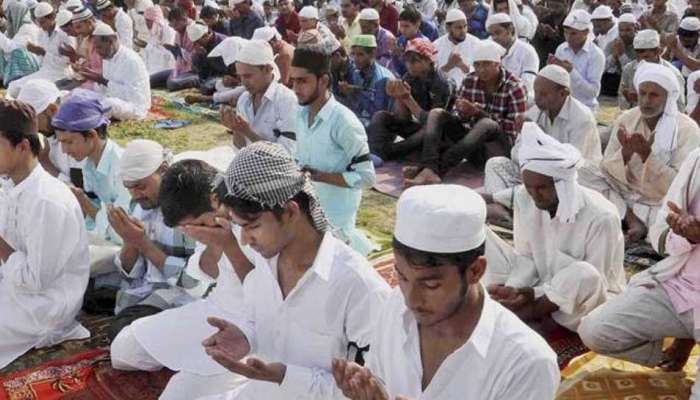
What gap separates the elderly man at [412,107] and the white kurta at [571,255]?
2.78 meters

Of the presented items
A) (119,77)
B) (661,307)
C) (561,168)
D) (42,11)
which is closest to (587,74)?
(119,77)

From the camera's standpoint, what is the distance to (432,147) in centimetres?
612

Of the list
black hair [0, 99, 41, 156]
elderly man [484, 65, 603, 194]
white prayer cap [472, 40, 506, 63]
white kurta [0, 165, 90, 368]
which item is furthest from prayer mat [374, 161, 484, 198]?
black hair [0, 99, 41, 156]

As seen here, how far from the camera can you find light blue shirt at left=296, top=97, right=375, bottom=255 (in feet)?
13.9

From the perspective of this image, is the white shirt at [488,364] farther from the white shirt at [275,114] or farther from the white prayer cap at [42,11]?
the white prayer cap at [42,11]

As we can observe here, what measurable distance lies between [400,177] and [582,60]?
100.0 inches

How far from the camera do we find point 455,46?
838 cm

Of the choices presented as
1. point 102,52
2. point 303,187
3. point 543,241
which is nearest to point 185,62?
point 102,52

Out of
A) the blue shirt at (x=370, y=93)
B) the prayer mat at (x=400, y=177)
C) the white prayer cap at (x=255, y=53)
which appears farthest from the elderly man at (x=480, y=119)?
the white prayer cap at (x=255, y=53)

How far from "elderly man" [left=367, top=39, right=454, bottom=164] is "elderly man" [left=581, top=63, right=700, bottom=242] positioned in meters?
1.87

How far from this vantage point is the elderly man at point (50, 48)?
29.6 ft

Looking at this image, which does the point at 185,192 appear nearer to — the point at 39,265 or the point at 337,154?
the point at 39,265

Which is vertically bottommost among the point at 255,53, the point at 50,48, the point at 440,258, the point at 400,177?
the point at 400,177

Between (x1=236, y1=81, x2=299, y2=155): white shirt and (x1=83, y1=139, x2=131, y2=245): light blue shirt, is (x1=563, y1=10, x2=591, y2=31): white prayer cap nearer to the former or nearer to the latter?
(x1=236, y1=81, x2=299, y2=155): white shirt
